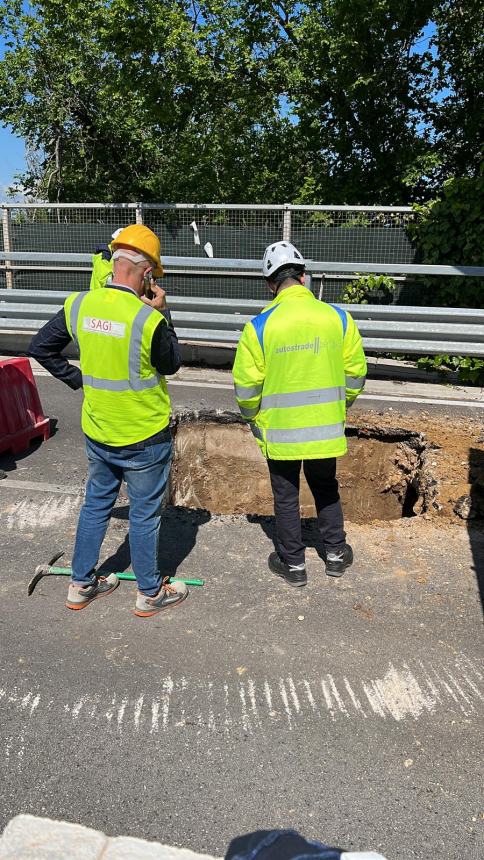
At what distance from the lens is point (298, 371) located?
3.74m

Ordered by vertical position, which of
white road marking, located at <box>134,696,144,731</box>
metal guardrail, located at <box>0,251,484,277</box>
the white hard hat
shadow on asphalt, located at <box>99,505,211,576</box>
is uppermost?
the white hard hat

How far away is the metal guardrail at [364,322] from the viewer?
29.1 ft

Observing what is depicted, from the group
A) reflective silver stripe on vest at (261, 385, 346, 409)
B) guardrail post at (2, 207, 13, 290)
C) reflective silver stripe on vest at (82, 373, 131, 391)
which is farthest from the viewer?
guardrail post at (2, 207, 13, 290)

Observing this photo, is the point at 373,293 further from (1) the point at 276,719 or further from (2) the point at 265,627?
(1) the point at 276,719

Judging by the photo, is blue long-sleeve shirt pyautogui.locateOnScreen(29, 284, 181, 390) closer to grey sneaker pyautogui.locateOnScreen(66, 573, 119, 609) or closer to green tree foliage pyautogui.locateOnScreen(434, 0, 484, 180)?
grey sneaker pyautogui.locateOnScreen(66, 573, 119, 609)

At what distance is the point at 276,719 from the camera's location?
2.83 m

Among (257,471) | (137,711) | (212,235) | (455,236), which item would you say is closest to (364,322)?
(455,236)

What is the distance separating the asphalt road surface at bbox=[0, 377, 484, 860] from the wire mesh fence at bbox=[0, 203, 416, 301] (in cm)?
635

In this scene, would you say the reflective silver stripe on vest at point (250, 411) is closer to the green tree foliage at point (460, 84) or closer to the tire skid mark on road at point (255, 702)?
the tire skid mark on road at point (255, 702)

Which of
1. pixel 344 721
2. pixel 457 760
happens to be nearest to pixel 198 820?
pixel 344 721

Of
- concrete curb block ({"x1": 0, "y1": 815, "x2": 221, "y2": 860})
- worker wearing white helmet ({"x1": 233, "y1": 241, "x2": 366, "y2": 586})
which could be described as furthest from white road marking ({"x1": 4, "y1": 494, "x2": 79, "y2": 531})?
concrete curb block ({"x1": 0, "y1": 815, "x2": 221, "y2": 860})

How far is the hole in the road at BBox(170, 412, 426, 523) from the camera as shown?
6293 millimetres

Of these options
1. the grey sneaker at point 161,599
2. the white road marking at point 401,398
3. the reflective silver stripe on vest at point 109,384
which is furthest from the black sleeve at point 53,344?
the white road marking at point 401,398

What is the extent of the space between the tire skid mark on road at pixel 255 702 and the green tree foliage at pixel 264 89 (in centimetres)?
1298
